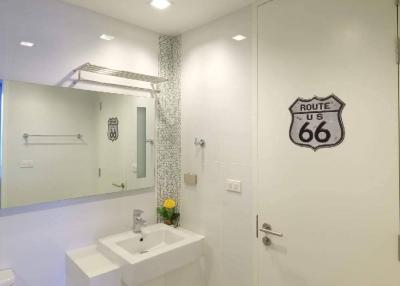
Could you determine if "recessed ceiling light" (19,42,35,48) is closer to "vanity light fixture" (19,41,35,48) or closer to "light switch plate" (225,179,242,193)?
"vanity light fixture" (19,41,35,48)

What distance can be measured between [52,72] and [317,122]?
177 cm

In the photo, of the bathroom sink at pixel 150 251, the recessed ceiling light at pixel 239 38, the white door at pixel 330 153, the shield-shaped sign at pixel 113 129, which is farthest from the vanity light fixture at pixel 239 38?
the bathroom sink at pixel 150 251

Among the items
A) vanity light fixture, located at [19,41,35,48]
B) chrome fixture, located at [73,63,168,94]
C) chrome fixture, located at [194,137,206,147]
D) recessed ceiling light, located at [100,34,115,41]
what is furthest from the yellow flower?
vanity light fixture, located at [19,41,35,48]

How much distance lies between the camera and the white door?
4.35 feet

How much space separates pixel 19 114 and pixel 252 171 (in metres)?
1.58

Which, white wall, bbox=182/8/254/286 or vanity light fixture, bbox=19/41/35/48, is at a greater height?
vanity light fixture, bbox=19/41/35/48

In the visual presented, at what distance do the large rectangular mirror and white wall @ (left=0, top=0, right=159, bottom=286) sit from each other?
10 centimetres

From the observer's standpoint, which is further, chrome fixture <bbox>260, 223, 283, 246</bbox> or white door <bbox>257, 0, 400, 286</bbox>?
chrome fixture <bbox>260, 223, 283, 246</bbox>

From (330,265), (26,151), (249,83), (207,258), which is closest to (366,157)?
(330,265)

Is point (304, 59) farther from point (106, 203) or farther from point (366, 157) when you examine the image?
point (106, 203)

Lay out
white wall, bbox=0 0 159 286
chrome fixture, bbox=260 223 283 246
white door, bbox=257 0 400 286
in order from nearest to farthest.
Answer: white door, bbox=257 0 400 286 < white wall, bbox=0 0 159 286 < chrome fixture, bbox=260 223 283 246

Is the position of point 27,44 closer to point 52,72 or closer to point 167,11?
point 52,72

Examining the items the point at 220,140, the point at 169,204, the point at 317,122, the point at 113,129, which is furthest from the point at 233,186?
the point at 113,129

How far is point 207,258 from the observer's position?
222 centimetres
